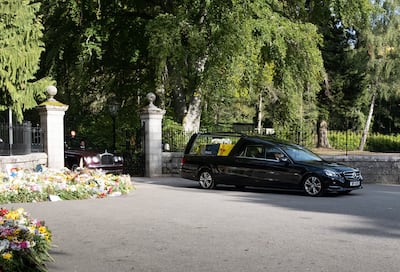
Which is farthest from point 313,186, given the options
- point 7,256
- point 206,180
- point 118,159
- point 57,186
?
point 7,256

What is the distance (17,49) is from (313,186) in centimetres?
1509

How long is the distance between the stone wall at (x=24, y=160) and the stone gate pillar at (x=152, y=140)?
4179mm

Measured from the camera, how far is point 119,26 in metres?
25.2

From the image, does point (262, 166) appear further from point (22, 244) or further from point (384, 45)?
point (384, 45)

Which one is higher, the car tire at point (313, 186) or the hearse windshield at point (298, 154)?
the hearse windshield at point (298, 154)

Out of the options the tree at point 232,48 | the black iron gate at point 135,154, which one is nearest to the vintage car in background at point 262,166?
the black iron gate at point 135,154

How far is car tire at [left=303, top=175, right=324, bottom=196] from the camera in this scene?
12.9 meters

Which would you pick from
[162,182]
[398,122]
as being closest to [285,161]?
[162,182]

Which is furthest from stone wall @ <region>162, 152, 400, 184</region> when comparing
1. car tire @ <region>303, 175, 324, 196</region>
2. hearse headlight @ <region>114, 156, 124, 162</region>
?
hearse headlight @ <region>114, 156, 124, 162</region>

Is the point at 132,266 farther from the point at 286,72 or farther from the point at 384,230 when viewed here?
the point at 286,72

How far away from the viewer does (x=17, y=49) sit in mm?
21812

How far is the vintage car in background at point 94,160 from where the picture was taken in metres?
18.9

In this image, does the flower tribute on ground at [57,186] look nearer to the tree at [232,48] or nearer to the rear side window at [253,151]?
the rear side window at [253,151]

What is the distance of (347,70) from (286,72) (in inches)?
676
